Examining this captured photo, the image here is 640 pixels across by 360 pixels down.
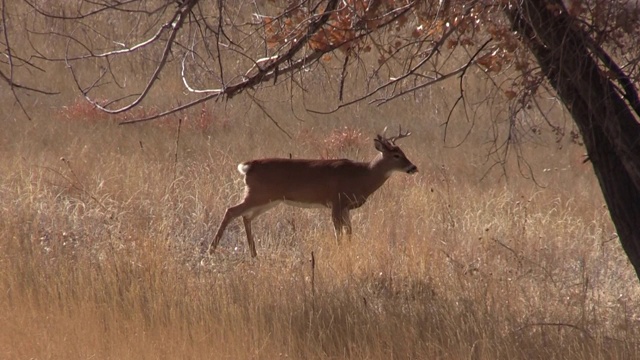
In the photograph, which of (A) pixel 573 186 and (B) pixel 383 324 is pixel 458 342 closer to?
(B) pixel 383 324

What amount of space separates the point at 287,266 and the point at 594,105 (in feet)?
10.8

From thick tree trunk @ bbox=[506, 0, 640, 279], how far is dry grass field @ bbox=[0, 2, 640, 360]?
807 millimetres

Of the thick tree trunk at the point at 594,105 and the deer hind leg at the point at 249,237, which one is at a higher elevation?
the deer hind leg at the point at 249,237

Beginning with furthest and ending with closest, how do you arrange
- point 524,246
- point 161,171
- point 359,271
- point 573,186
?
point 573,186, point 161,171, point 524,246, point 359,271

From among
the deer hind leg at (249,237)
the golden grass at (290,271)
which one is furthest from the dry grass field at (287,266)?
the deer hind leg at (249,237)

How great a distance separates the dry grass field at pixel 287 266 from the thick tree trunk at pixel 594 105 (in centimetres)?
81

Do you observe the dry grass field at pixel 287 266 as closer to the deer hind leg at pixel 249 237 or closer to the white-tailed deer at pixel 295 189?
the deer hind leg at pixel 249 237

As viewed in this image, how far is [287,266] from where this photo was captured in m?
8.44

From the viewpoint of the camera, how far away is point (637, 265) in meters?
6.32

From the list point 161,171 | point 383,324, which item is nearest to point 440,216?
point 161,171

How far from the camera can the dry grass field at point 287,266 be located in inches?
244

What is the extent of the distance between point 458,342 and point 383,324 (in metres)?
0.55

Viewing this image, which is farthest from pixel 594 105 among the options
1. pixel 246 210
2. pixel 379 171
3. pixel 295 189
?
A: pixel 379 171

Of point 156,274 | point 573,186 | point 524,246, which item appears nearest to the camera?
point 156,274
